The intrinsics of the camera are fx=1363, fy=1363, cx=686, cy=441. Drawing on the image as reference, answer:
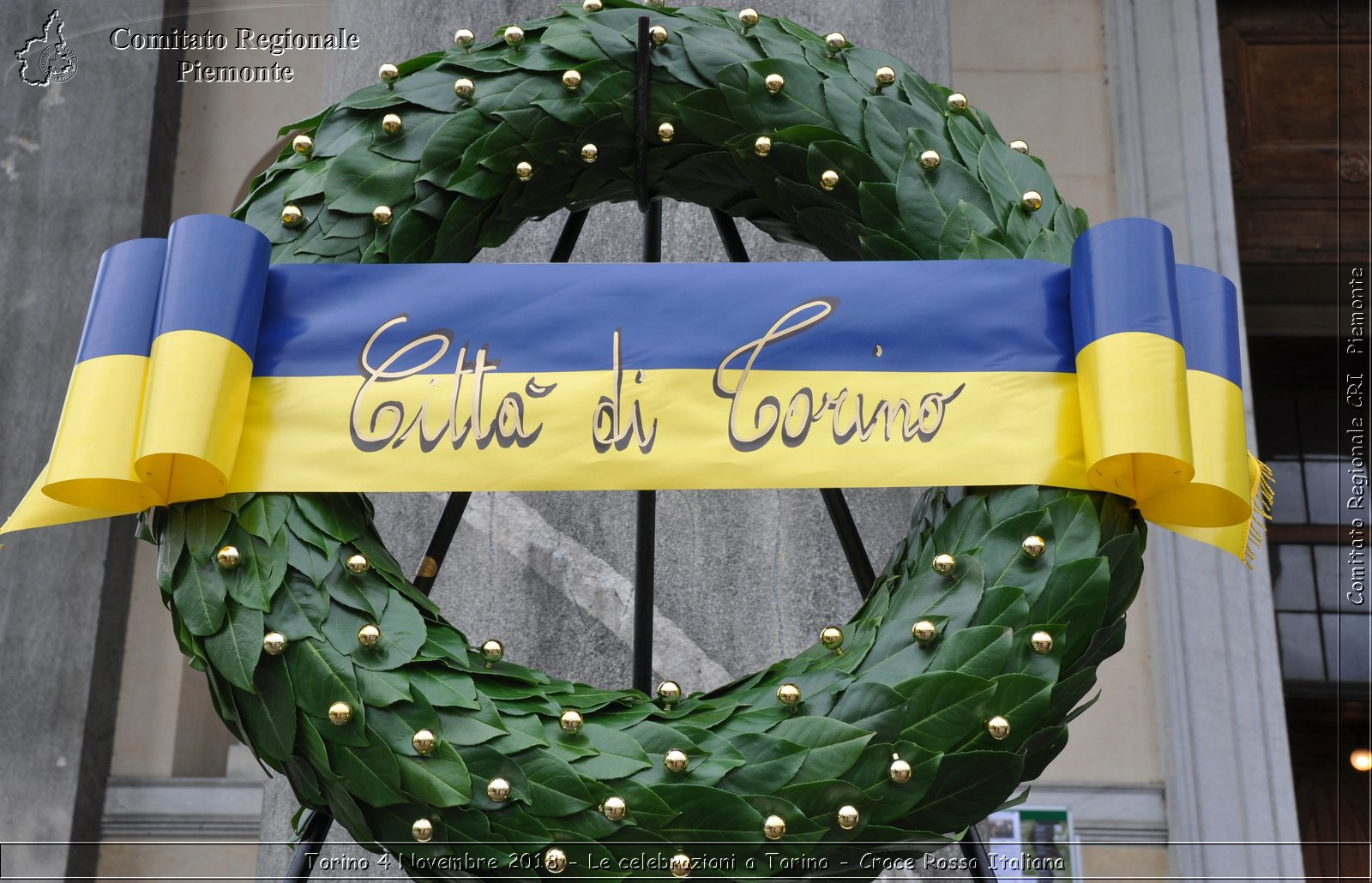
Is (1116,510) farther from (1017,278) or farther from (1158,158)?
(1158,158)

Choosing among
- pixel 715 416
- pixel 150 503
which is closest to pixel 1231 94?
pixel 715 416

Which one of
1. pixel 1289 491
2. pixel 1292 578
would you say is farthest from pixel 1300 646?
pixel 1289 491

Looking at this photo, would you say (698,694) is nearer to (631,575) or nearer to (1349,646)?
(631,575)

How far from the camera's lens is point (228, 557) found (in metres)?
1.80

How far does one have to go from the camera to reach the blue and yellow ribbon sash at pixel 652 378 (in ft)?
6.04

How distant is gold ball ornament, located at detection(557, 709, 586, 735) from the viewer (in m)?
1.78

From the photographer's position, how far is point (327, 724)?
1745mm

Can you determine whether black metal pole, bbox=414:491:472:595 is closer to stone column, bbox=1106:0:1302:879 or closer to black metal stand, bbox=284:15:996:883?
black metal stand, bbox=284:15:996:883

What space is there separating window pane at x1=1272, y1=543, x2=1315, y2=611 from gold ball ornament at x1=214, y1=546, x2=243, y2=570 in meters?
6.01

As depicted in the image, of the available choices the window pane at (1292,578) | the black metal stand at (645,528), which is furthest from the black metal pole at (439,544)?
the window pane at (1292,578)

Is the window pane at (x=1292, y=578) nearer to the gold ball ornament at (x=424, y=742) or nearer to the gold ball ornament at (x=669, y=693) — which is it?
the gold ball ornament at (x=669, y=693)

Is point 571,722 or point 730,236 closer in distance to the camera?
point 571,722

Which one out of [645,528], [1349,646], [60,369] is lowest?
[645,528]

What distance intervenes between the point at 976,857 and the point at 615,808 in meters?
0.60
